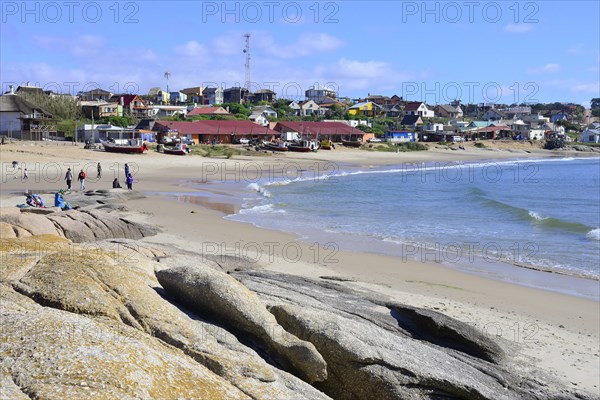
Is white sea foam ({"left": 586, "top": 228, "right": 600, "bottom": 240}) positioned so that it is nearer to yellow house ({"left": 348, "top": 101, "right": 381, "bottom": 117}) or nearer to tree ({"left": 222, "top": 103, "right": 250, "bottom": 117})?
tree ({"left": 222, "top": 103, "right": 250, "bottom": 117})

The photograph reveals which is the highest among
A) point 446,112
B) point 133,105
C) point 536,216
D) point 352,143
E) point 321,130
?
point 446,112

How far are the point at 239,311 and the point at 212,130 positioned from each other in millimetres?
74246

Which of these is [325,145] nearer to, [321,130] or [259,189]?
[321,130]

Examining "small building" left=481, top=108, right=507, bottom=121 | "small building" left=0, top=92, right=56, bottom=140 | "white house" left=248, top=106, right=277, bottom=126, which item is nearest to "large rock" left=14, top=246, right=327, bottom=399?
"small building" left=0, top=92, right=56, bottom=140

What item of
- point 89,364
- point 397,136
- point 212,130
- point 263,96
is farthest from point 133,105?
point 89,364

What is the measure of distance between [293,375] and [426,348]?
99.2 inches

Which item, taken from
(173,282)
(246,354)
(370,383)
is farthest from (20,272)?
(370,383)

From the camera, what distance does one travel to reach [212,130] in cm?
8031

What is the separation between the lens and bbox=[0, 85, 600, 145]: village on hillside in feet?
227

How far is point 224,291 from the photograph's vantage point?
7754 millimetres

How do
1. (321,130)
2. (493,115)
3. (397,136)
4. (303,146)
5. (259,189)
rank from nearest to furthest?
(259,189) < (303,146) < (321,130) < (397,136) < (493,115)

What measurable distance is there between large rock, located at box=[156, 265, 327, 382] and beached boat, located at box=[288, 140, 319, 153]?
69886 millimetres

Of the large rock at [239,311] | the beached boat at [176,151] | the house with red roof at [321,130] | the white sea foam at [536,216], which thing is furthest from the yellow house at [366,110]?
the large rock at [239,311]

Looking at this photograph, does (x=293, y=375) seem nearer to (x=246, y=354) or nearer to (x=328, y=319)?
(x=246, y=354)
